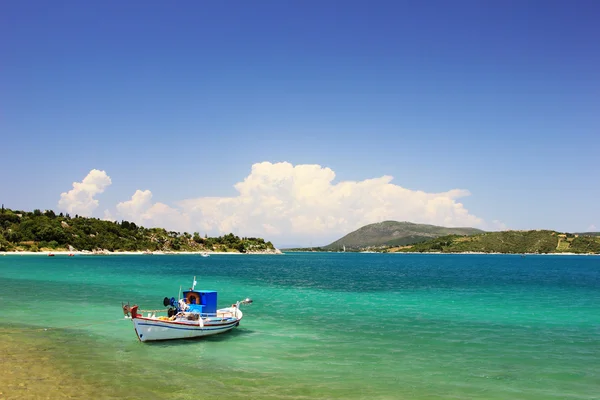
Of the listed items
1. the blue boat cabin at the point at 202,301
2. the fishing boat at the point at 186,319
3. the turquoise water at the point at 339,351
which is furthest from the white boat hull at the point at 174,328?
the blue boat cabin at the point at 202,301

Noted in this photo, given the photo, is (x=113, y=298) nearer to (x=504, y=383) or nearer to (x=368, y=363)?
(x=368, y=363)

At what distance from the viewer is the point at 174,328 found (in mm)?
28031

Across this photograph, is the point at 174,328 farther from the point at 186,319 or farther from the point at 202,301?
the point at 202,301

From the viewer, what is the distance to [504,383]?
20.7 m

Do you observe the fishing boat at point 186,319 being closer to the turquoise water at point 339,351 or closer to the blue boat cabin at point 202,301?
the blue boat cabin at point 202,301

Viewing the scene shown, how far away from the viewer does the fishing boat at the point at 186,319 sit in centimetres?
2723

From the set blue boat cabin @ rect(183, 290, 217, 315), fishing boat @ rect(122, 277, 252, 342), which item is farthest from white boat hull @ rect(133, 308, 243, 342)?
blue boat cabin @ rect(183, 290, 217, 315)

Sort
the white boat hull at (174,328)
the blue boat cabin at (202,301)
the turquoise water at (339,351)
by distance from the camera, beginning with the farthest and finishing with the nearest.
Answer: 1. the blue boat cabin at (202,301)
2. the white boat hull at (174,328)
3. the turquoise water at (339,351)

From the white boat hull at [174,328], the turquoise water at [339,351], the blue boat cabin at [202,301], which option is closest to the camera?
the turquoise water at [339,351]

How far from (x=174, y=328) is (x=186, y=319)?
5.47 ft

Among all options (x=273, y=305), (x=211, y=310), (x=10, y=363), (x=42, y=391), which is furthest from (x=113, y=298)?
(x=42, y=391)

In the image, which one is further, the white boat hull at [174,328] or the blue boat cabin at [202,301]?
the blue boat cabin at [202,301]

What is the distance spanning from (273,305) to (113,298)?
19.3 meters

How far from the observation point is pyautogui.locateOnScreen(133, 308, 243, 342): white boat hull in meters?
27.1
